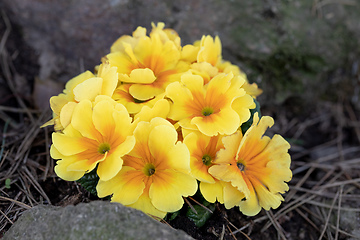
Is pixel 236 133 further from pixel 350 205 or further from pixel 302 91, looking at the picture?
pixel 302 91

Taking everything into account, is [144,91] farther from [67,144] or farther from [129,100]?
[67,144]

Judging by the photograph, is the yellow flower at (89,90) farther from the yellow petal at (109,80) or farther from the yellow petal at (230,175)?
the yellow petal at (230,175)

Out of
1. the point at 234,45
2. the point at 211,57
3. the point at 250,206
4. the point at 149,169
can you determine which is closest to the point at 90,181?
the point at 149,169

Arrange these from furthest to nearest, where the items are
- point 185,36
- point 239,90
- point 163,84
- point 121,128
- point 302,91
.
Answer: point 302,91, point 185,36, point 163,84, point 239,90, point 121,128

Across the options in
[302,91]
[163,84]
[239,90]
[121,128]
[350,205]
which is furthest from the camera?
[302,91]

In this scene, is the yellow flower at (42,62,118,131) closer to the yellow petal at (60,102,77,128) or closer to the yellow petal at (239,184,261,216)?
the yellow petal at (60,102,77,128)

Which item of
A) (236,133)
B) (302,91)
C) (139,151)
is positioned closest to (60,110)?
(139,151)

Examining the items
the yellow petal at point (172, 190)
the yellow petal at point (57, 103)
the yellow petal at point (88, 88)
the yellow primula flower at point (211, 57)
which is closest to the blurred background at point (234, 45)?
the yellow primula flower at point (211, 57)
